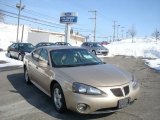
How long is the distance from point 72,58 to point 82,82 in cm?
169

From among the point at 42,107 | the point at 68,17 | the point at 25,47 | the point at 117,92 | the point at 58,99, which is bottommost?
the point at 42,107

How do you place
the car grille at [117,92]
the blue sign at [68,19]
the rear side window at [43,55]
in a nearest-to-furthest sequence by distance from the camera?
the car grille at [117,92] → the rear side window at [43,55] → the blue sign at [68,19]

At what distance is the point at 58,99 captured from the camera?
651 cm

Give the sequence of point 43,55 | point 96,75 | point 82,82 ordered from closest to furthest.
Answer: point 82,82
point 96,75
point 43,55

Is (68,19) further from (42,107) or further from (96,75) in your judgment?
(96,75)

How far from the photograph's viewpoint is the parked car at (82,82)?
5.71 meters

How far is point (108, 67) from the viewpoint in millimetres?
7039

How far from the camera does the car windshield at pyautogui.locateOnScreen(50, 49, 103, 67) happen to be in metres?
7.22

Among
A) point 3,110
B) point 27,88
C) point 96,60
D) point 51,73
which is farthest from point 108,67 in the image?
point 27,88

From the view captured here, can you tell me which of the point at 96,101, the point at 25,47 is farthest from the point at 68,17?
the point at 96,101

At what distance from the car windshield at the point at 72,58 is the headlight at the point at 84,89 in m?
1.29

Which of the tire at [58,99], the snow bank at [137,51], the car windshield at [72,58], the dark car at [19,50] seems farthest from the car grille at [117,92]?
the snow bank at [137,51]

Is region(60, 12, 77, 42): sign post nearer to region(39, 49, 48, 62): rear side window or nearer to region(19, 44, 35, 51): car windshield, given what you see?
region(19, 44, 35, 51): car windshield

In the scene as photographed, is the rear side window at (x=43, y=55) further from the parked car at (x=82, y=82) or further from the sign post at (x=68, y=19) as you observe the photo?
the sign post at (x=68, y=19)
